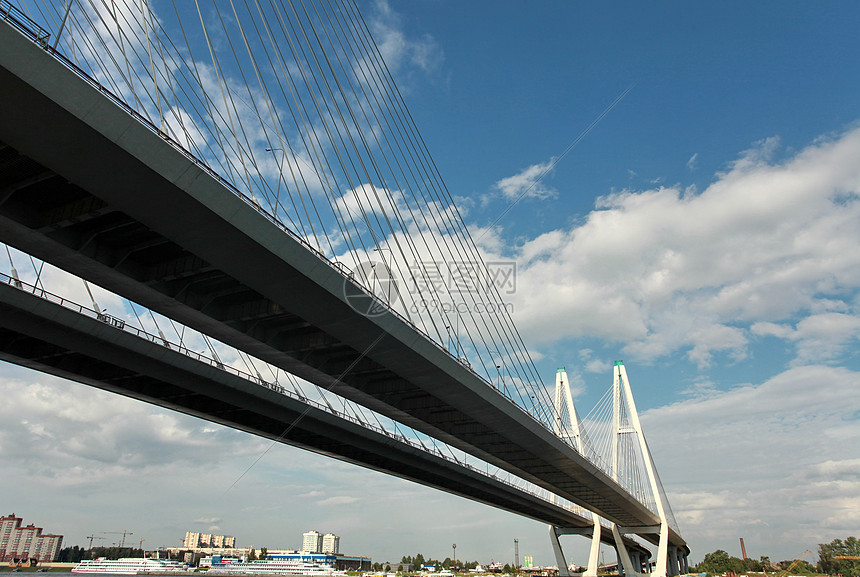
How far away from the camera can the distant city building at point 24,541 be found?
18088 centimetres

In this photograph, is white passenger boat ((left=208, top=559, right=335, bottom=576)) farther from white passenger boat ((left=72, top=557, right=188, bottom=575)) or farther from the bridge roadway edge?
the bridge roadway edge

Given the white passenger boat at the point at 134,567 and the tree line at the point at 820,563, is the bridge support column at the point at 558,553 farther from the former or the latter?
the white passenger boat at the point at 134,567

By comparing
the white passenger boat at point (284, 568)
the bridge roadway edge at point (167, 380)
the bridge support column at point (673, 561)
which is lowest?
the white passenger boat at point (284, 568)

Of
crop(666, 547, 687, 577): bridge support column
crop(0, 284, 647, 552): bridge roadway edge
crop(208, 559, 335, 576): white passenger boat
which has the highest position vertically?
crop(0, 284, 647, 552): bridge roadway edge

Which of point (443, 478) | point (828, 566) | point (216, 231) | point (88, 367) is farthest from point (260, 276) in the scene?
point (828, 566)

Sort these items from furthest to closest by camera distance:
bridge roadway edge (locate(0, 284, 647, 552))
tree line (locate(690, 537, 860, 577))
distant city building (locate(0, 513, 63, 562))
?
distant city building (locate(0, 513, 63, 562)), tree line (locate(690, 537, 860, 577)), bridge roadway edge (locate(0, 284, 647, 552))

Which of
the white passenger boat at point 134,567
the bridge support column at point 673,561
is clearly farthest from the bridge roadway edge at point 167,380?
the white passenger boat at point 134,567

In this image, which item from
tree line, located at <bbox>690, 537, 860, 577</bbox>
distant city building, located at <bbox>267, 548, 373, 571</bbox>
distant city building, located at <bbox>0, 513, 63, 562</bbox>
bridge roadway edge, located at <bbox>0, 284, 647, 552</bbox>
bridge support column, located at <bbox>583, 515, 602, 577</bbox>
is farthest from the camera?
distant city building, located at <bbox>0, 513, 63, 562</bbox>

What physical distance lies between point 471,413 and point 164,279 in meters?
18.7

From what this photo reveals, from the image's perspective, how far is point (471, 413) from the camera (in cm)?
3278

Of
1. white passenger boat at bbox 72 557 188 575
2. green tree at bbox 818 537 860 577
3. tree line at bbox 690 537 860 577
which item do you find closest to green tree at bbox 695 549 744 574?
tree line at bbox 690 537 860 577

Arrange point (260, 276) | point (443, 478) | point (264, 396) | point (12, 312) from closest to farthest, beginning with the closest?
point (260, 276) → point (12, 312) → point (264, 396) → point (443, 478)

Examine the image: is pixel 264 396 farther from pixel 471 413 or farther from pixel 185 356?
pixel 471 413

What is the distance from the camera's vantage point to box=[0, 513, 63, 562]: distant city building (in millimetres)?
180875
